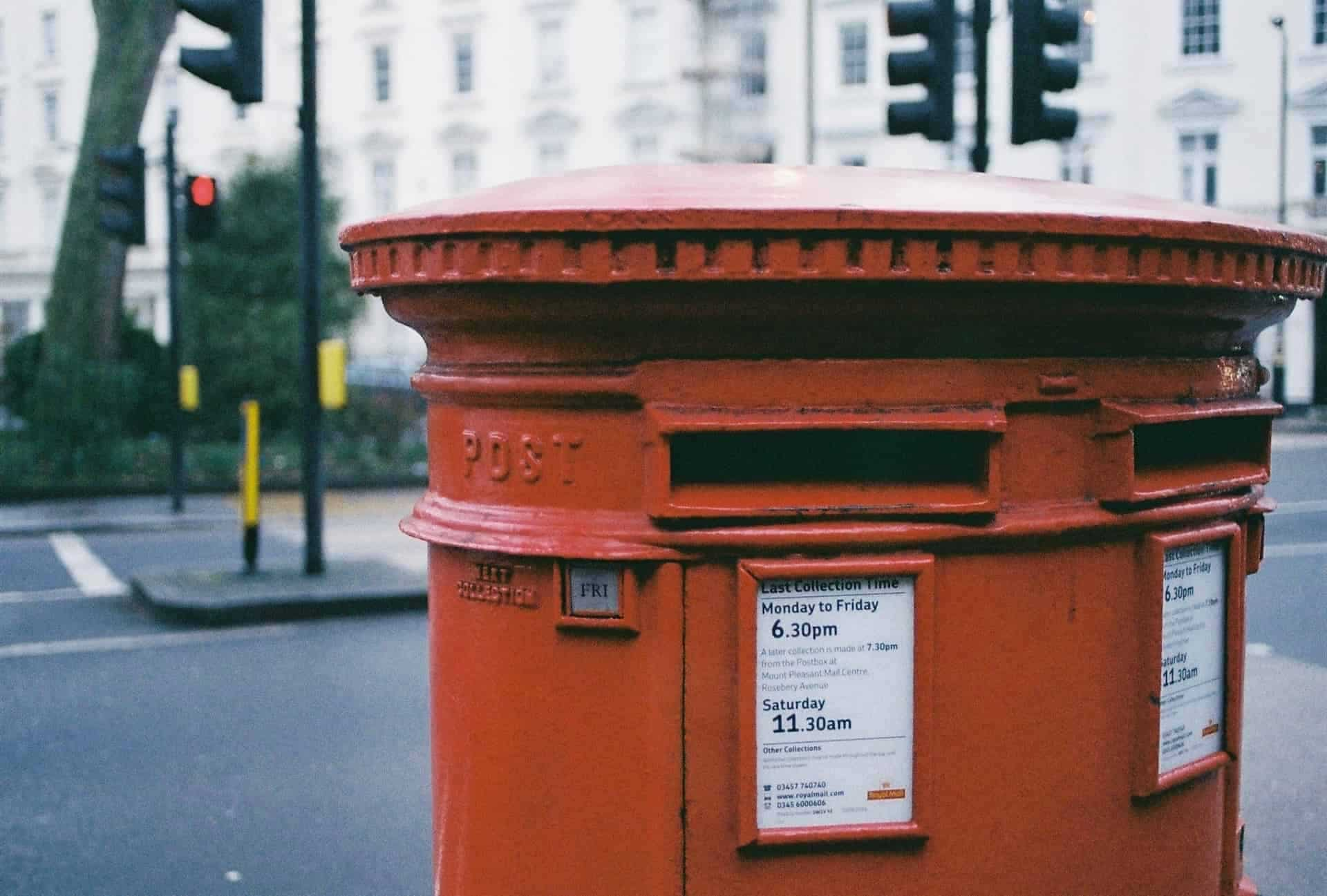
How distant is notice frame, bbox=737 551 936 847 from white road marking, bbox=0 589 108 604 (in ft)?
28.4

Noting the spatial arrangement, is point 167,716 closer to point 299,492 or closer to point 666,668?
point 666,668

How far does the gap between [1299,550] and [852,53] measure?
87.0 feet

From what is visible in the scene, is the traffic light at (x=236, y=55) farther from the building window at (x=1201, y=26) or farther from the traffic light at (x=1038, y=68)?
the building window at (x=1201, y=26)

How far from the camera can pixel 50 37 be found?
48.1m

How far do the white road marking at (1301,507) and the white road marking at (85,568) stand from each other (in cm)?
996

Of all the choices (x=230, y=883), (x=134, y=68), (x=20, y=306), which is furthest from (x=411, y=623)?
(x=20, y=306)

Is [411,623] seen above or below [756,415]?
below

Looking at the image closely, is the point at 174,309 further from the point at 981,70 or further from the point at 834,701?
the point at 834,701

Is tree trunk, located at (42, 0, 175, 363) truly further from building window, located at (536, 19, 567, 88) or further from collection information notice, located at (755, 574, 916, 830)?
building window, located at (536, 19, 567, 88)

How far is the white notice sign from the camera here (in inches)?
81.8

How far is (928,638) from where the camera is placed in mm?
1832

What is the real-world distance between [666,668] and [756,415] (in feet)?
1.07

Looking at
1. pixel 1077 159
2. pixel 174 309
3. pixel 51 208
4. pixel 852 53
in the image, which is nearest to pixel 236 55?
pixel 174 309

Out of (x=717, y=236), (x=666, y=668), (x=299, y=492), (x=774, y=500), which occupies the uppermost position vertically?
(x=717, y=236)
